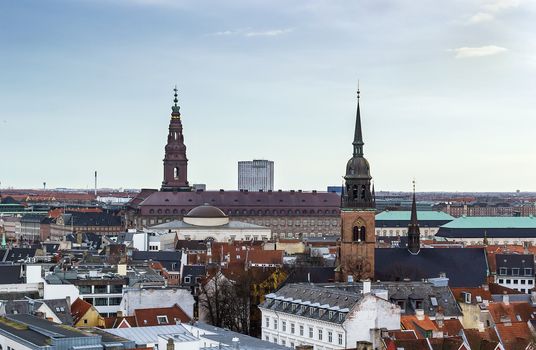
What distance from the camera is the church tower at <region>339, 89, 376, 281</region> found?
118250 millimetres

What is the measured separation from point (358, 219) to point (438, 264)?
1262cm

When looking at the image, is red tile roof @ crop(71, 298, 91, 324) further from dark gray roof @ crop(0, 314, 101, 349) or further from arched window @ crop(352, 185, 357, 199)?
arched window @ crop(352, 185, 357, 199)

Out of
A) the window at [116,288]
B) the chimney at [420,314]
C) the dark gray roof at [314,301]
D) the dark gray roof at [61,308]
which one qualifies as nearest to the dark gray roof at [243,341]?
the dark gray roof at [314,301]

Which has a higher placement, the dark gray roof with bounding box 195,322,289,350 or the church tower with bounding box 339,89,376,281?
the church tower with bounding box 339,89,376,281

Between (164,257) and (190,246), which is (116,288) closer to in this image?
(164,257)

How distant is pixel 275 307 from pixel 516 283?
61407mm

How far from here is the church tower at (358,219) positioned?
388 feet

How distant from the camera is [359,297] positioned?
78812mm

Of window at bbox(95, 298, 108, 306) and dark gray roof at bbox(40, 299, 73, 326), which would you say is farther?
window at bbox(95, 298, 108, 306)

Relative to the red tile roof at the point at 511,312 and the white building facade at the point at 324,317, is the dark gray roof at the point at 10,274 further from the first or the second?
the red tile roof at the point at 511,312

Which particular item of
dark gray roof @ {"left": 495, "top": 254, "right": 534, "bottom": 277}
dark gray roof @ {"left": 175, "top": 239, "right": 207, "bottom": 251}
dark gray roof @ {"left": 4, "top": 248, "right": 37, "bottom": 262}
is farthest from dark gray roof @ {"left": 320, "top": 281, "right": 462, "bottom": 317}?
dark gray roof @ {"left": 175, "top": 239, "right": 207, "bottom": 251}

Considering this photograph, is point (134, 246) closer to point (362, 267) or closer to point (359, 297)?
point (362, 267)

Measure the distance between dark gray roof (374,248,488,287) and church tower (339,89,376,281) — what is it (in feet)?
9.56

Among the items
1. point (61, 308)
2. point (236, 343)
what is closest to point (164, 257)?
point (61, 308)
